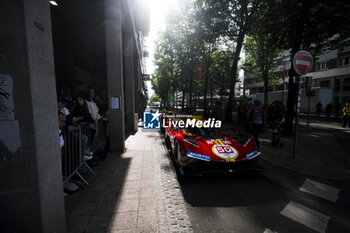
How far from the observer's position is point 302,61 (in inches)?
191

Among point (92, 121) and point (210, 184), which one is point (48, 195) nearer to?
point (210, 184)

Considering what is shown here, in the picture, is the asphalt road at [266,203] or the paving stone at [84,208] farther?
the paving stone at [84,208]

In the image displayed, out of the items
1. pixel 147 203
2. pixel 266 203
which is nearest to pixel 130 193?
pixel 147 203

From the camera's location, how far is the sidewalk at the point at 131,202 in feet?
7.35

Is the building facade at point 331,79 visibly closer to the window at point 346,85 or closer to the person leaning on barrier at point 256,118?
the window at point 346,85

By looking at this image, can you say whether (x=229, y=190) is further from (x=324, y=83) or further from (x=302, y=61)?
(x=324, y=83)

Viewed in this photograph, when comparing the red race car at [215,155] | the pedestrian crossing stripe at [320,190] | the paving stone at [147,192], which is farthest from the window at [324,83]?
the paving stone at [147,192]

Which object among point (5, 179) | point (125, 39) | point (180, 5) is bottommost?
point (5, 179)

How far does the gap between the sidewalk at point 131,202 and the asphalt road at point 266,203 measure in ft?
0.94

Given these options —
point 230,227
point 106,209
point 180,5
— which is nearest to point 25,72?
point 106,209

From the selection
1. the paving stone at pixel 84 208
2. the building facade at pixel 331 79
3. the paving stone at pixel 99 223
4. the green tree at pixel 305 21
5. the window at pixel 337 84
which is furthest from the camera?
the window at pixel 337 84

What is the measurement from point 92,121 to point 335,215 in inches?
223

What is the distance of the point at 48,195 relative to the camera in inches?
60.6

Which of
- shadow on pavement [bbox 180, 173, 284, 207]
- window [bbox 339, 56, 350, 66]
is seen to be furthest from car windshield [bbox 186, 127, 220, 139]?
window [bbox 339, 56, 350, 66]
